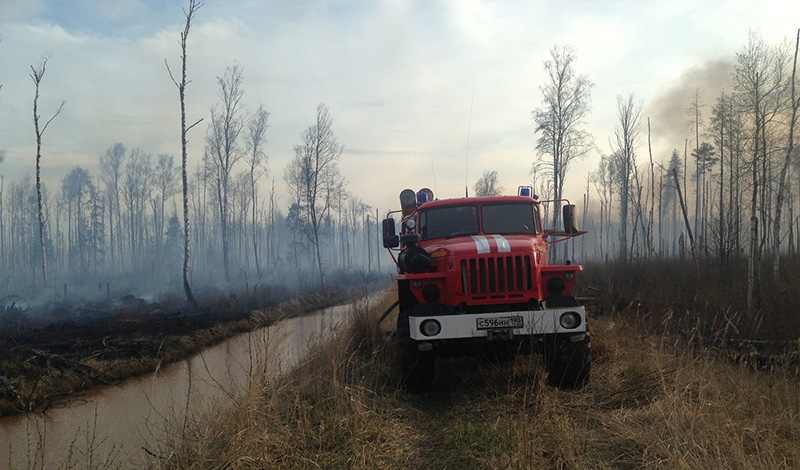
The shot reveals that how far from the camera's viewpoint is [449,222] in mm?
7219

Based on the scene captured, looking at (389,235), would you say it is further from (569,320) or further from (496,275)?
(569,320)

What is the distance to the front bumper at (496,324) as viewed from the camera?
541cm

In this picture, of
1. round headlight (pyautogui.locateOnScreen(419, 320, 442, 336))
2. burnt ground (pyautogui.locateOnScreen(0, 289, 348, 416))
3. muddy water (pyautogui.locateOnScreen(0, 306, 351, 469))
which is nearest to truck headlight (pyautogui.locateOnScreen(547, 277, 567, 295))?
round headlight (pyautogui.locateOnScreen(419, 320, 442, 336))

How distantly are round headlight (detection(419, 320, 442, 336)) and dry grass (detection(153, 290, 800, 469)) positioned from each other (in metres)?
0.87

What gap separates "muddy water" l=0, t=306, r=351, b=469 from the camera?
466cm

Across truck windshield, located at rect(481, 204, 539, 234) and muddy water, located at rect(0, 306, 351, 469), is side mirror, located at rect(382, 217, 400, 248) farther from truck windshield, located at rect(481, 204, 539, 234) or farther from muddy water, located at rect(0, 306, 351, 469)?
truck windshield, located at rect(481, 204, 539, 234)

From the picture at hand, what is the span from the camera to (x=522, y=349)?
236 inches

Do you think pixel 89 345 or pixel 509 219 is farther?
pixel 89 345

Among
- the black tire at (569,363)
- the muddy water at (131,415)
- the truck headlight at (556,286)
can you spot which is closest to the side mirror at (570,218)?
the truck headlight at (556,286)

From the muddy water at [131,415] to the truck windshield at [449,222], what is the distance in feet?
6.59

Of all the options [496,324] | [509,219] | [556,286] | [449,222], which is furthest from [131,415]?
[556,286]

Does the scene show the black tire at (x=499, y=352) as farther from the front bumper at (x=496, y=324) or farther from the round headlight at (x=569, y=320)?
the round headlight at (x=569, y=320)

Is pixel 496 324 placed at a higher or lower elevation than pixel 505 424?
higher

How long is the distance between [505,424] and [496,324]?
110cm
